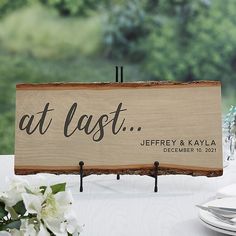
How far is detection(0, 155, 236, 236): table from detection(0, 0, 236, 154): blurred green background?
2457 millimetres

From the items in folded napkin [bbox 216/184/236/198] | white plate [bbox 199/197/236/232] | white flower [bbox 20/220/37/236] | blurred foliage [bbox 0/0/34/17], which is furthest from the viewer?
blurred foliage [bbox 0/0/34/17]

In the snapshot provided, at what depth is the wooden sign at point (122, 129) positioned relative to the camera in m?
1.32

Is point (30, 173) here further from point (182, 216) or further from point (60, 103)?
point (182, 216)

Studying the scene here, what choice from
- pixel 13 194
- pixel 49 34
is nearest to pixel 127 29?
pixel 49 34

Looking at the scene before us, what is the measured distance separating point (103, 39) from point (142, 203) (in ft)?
9.26

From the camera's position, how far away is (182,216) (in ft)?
3.78

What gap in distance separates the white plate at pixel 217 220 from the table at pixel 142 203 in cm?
2

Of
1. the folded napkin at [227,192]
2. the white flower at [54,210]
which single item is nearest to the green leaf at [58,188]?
the white flower at [54,210]

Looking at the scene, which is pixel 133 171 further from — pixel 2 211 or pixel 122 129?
pixel 2 211

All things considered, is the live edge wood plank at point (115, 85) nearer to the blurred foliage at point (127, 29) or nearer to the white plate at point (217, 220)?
the white plate at point (217, 220)

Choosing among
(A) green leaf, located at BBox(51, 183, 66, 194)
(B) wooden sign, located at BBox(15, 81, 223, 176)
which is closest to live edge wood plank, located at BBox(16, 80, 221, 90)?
(B) wooden sign, located at BBox(15, 81, 223, 176)

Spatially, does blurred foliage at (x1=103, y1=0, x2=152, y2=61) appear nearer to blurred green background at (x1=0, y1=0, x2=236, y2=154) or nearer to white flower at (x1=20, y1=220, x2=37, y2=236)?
blurred green background at (x1=0, y1=0, x2=236, y2=154)

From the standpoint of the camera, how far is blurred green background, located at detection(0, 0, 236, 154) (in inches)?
155

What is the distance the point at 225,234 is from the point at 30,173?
1.52 ft
